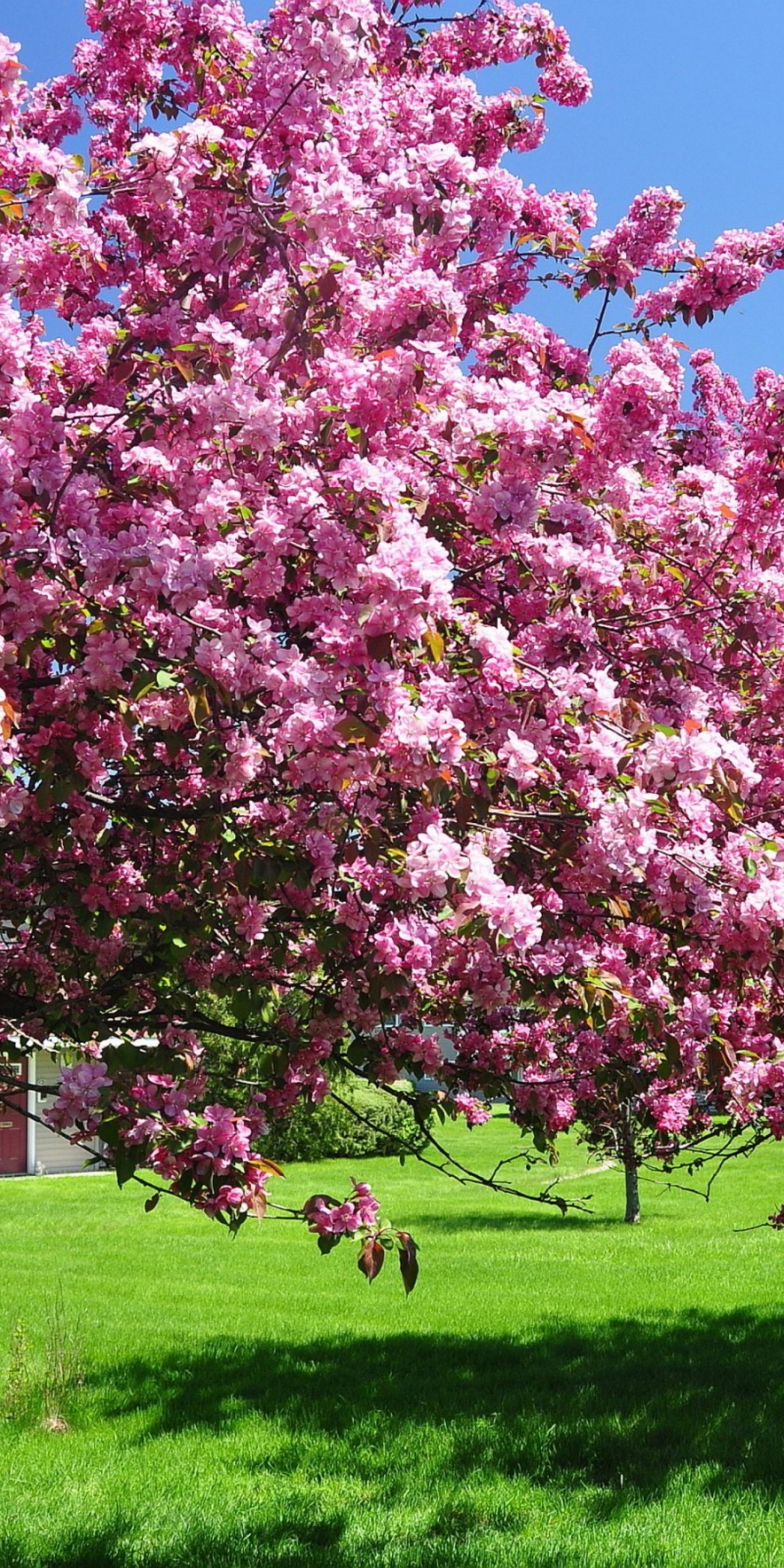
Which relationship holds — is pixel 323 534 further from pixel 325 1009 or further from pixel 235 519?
Answer: pixel 325 1009

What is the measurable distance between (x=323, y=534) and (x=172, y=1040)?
2.21 meters

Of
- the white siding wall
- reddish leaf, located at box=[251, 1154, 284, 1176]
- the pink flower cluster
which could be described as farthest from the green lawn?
the white siding wall

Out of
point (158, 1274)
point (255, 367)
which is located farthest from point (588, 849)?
point (158, 1274)

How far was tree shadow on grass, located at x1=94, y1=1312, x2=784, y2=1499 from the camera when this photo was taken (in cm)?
744

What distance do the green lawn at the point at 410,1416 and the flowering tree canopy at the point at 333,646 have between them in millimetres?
2178

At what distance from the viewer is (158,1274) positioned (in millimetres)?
15570

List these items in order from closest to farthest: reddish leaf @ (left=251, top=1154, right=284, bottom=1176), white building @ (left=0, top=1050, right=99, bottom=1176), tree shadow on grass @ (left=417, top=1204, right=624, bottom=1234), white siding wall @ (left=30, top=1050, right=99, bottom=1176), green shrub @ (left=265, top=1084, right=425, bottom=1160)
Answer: reddish leaf @ (left=251, top=1154, right=284, bottom=1176), tree shadow on grass @ (left=417, top=1204, right=624, bottom=1234), white building @ (left=0, top=1050, right=99, bottom=1176), green shrub @ (left=265, top=1084, right=425, bottom=1160), white siding wall @ (left=30, top=1050, right=99, bottom=1176)

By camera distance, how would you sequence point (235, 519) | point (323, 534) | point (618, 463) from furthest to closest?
point (618, 463) < point (235, 519) < point (323, 534)

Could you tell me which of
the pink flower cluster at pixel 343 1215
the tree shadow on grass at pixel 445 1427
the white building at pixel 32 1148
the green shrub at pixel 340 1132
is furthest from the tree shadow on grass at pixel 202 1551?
the white building at pixel 32 1148

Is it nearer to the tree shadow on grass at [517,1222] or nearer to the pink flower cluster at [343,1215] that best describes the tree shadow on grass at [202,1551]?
the pink flower cluster at [343,1215]

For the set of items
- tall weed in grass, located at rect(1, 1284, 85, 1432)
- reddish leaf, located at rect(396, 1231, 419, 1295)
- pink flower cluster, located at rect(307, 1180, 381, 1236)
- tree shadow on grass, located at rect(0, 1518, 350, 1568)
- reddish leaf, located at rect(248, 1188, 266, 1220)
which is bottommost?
tree shadow on grass, located at rect(0, 1518, 350, 1568)

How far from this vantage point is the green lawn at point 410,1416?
6172mm

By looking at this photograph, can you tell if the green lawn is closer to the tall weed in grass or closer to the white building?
Result: the tall weed in grass

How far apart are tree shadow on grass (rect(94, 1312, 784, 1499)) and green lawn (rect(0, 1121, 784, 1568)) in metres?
0.03
